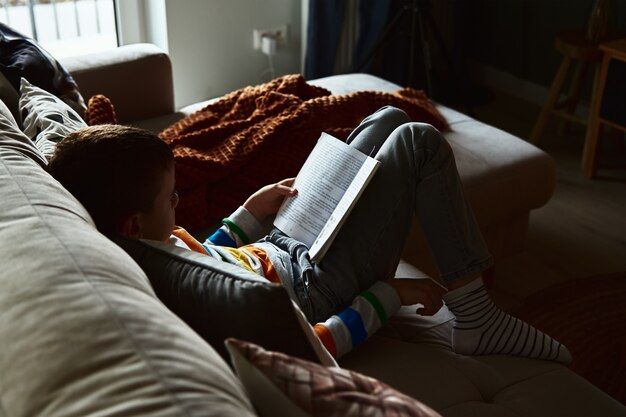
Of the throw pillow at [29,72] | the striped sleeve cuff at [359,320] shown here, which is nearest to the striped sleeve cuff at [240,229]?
the striped sleeve cuff at [359,320]

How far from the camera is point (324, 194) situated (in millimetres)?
1669

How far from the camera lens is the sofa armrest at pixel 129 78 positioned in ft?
7.75

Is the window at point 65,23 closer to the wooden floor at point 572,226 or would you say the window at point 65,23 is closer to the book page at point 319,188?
the wooden floor at point 572,226

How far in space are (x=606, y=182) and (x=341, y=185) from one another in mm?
1758

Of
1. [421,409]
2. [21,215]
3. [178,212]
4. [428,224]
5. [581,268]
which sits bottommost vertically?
[581,268]

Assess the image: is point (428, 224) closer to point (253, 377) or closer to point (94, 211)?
point (94, 211)

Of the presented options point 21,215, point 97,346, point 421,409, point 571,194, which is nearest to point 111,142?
point 21,215

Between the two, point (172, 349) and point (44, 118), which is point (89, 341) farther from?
point (44, 118)

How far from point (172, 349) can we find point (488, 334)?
881 millimetres

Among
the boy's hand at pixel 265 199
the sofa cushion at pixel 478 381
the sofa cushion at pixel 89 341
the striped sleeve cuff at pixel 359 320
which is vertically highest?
the sofa cushion at pixel 89 341

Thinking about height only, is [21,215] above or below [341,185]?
above

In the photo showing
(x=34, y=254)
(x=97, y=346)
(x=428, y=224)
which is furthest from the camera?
(x=428, y=224)

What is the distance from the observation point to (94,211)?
121cm

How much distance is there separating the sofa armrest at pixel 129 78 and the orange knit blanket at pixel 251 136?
0.93 feet
